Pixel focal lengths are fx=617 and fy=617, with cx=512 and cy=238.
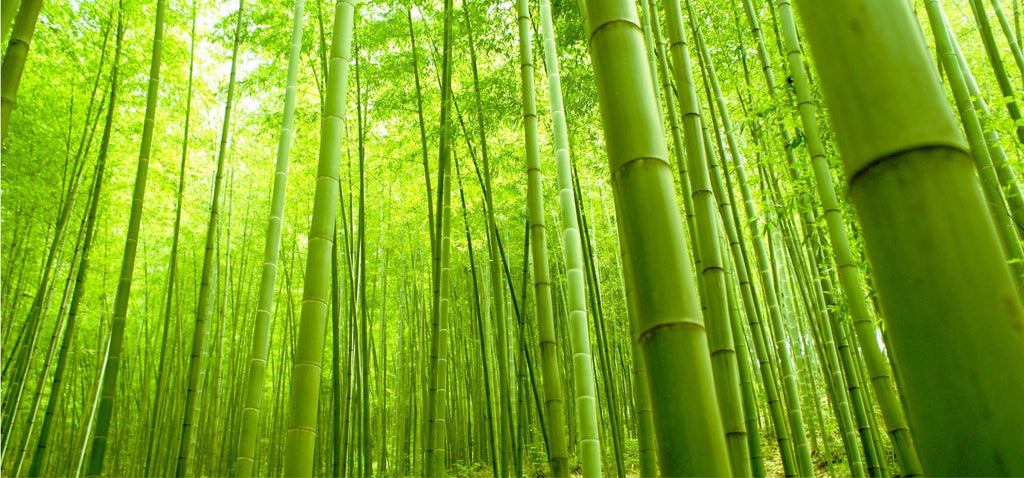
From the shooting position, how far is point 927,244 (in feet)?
1.77

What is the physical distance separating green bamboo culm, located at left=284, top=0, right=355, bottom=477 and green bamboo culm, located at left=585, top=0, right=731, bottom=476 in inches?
32.2

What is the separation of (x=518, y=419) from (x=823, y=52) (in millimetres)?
4006

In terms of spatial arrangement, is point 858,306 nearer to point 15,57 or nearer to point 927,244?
point 927,244

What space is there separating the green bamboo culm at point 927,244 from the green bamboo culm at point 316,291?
1140 mm

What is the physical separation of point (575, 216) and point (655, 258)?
141 centimetres

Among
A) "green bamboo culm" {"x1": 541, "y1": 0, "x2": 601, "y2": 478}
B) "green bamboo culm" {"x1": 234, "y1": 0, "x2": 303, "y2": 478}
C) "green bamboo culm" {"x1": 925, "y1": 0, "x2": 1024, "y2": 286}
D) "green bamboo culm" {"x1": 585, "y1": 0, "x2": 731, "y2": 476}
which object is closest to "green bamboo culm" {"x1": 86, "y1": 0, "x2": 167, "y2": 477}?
"green bamboo culm" {"x1": 234, "y1": 0, "x2": 303, "y2": 478}

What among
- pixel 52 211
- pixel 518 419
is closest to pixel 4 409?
pixel 52 211

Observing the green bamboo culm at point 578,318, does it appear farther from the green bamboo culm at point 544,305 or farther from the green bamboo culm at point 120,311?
the green bamboo culm at point 120,311

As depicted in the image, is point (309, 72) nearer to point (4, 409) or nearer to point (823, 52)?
point (4, 409)

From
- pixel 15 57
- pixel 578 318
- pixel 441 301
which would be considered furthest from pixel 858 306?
pixel 15 57

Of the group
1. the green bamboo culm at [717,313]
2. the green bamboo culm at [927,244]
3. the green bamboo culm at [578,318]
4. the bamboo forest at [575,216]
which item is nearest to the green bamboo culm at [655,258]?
the bamboo forest at [575,216]

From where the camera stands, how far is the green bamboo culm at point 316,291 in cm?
140

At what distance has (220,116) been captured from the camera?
250 inches

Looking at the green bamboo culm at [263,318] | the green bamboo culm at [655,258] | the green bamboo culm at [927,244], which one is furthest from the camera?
the green bamboo culm at [263,318]
